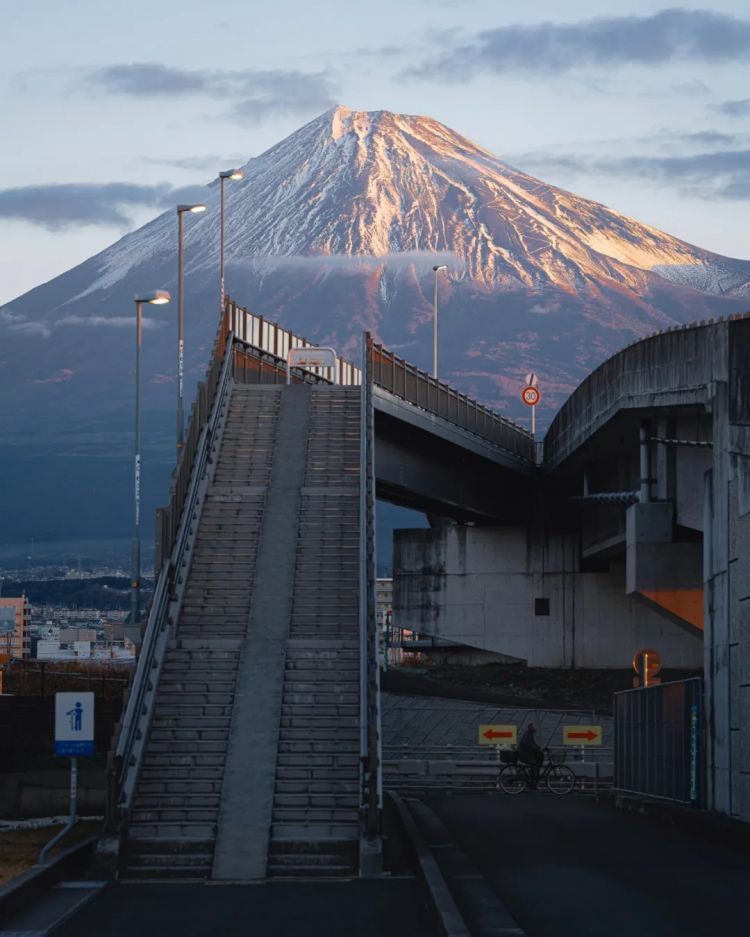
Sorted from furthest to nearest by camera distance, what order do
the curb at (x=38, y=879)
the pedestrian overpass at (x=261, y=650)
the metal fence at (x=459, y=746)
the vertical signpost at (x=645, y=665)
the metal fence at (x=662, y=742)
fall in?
the metal fence at (x=459, y=746), the vertical signpost at (x=645, y=665), the metal fence at (x=662, y=742), the pedestrian overpass at (x=261, y=650), the curb at (x=38, y=879)

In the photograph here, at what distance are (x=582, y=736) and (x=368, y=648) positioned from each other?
1723 centimetres

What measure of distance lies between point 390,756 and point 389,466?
28.6ft

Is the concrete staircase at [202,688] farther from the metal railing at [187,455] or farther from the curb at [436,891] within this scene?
the curb at [436,891]

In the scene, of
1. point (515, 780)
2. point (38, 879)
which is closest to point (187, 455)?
point (515, 780)

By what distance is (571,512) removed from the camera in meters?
68.0

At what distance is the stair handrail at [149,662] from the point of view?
2798 centimetres

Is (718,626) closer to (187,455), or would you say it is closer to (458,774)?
(187,455)

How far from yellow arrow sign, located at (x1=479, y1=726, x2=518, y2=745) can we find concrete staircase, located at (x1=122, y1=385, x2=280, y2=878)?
34.1 feet

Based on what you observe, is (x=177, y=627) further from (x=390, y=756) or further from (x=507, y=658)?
(x=507, y=658)

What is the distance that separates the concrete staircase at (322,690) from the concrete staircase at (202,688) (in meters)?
0.99

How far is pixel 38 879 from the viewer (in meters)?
22.3

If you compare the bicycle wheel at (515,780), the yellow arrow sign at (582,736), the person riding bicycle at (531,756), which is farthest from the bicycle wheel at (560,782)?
the yellow arrow sign at (582,736)

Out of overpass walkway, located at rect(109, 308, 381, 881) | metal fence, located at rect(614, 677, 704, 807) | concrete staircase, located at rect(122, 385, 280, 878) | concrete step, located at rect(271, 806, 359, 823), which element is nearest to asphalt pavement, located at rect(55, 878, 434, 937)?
overpass walkway, located at rect(109, 308, 381, 881)

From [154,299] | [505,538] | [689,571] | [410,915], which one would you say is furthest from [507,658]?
[410,915]
